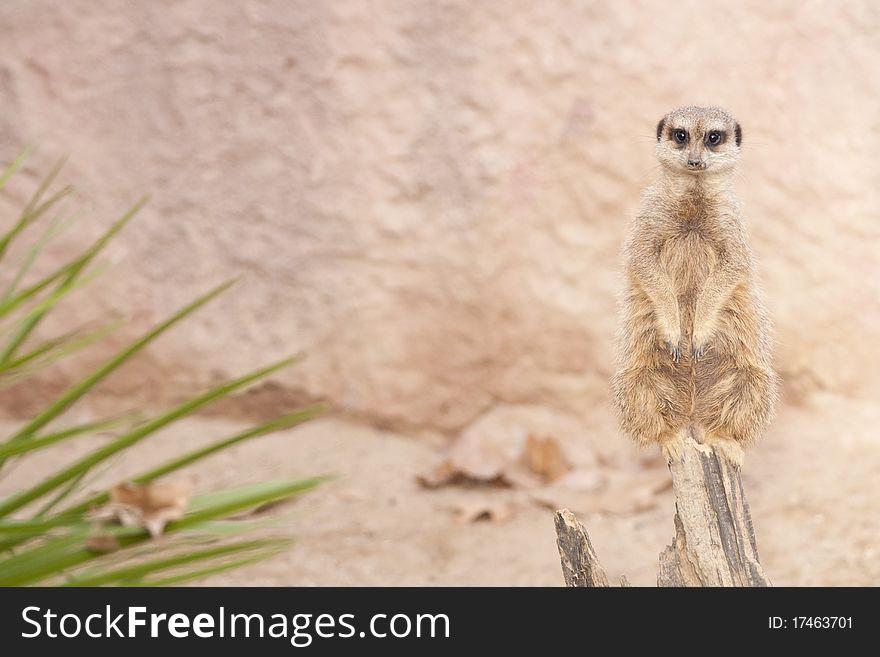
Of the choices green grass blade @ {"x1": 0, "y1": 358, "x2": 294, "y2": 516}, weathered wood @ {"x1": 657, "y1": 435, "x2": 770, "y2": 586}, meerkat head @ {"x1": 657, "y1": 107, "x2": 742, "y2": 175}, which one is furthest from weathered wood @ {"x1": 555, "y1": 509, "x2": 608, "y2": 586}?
green grass blade @ {"x1": 0, "y1": 358, "x2": 294, "y2": 516}

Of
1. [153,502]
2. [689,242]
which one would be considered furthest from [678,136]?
[153,502]

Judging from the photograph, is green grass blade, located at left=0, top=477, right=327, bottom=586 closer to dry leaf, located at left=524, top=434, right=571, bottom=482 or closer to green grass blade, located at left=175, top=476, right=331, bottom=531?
green grass blade, located at left=175, top=476, right=331, bottom=531

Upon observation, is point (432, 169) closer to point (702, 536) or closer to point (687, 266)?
point (687, 266)

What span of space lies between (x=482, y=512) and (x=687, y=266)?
1.66 meters

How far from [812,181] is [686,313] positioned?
2119 millimetres

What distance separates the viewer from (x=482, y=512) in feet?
11.4

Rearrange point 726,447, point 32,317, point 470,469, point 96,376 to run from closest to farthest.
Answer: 1. point 96,376
2. point 32,317
3. point 726,447
4. point 470,469

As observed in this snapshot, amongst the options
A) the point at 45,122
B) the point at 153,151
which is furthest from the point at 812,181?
the point at 45,122

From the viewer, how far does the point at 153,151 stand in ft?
12.9

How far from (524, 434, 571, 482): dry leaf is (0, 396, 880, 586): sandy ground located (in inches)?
5.1

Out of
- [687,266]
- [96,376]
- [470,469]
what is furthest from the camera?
[470,469]

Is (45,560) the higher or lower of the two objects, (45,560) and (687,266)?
the lower

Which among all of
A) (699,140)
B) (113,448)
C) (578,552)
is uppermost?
(699,140)
